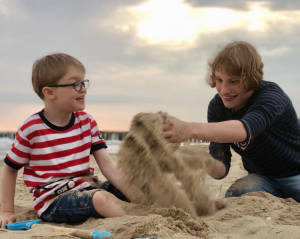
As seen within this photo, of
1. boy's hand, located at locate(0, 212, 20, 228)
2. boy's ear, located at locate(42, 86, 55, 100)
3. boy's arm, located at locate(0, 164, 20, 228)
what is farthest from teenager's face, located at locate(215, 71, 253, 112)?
boy's hand, located at locate(0, 212, 20, 228)

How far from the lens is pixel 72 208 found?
2924 mm

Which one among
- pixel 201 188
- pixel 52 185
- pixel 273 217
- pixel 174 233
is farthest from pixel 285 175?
pixel 52 185

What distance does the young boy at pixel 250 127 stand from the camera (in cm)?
257

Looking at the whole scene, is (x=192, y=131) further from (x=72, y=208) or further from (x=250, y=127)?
(x=72, y=208)

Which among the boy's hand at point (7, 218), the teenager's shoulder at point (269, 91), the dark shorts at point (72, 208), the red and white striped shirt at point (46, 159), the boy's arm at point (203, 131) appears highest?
the teenager's shoulder at point (269, 91)

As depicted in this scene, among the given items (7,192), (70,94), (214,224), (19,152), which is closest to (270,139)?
(214,224)

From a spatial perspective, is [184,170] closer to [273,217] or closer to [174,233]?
[174,233]

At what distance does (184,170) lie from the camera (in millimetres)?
2537

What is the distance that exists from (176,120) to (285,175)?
5.79 feet

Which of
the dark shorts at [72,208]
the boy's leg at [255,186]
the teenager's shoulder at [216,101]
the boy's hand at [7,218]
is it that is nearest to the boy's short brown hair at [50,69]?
the dark shorts at [72,208]

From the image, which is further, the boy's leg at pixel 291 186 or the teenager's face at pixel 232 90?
the boy's leg at pixel 291 186

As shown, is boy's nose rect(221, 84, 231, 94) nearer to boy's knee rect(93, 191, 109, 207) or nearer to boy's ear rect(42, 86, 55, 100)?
boy's knee rect(93, 191, 109, 207)

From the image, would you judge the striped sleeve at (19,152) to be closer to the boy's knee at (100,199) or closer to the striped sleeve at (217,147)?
the boy's knee at (100,199)

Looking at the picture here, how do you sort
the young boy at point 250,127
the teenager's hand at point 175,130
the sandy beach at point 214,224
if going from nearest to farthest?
the sandy beach at point 214,224 → the teenager's hand at point 175,130 → the young boy at point 250,127
